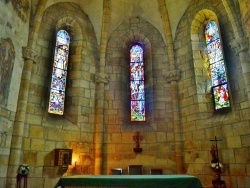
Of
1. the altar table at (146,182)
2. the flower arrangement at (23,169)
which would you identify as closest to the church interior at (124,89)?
the flower arrangement at (23,169)

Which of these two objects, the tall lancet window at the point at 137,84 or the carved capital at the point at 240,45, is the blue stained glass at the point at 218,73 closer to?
the carved capital at the point at 240,45

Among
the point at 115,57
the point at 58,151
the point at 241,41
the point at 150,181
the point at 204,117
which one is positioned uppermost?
the point at 115,57

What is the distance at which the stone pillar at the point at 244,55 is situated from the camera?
21.4ft

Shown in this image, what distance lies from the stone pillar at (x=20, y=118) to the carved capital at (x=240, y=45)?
621 centimetres

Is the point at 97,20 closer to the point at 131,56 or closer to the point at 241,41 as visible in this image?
the point at 131,56

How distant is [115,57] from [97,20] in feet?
5.63

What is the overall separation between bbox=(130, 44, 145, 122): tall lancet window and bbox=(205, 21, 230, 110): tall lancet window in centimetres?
→ 266

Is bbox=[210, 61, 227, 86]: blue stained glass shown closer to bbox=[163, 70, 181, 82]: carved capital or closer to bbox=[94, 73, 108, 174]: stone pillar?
bbox=[163, 70, 181, 82]: carved capital

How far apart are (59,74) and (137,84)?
3.06 m

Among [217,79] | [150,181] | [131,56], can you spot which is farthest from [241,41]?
[150,181]

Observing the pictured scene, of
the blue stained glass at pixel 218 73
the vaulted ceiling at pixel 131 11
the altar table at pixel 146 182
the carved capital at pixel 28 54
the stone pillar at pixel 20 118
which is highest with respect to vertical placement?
the vaulted ceiling at pixel 131 11

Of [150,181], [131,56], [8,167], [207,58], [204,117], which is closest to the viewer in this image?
[150,181]

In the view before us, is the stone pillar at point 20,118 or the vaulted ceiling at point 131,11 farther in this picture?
the vaulted ceiling at point 131,11

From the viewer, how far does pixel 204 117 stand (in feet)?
25.4
